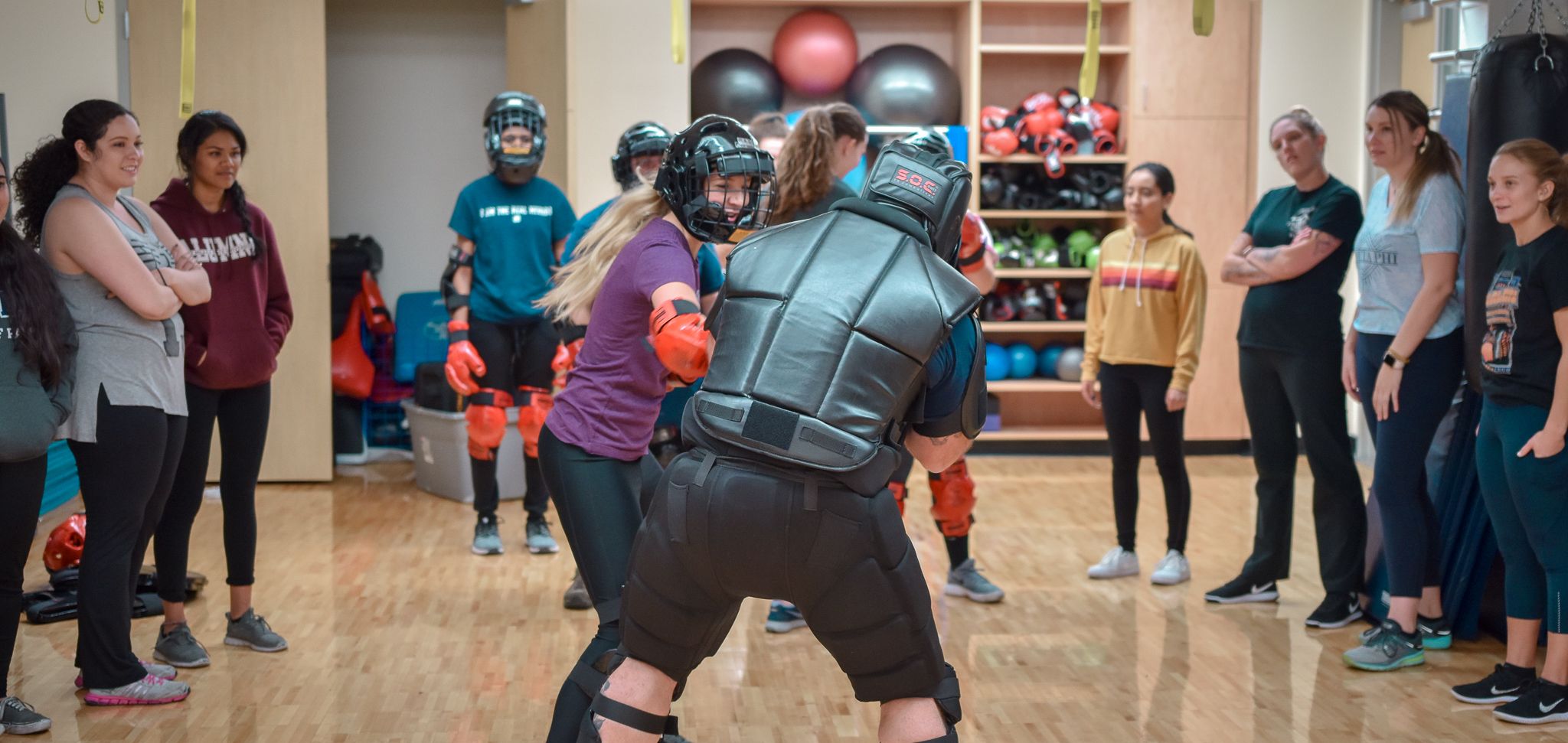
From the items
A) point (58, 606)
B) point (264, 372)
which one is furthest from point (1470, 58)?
point (58, 606)

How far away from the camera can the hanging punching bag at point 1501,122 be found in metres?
3.81

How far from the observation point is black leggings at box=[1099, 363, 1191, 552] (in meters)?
4.83

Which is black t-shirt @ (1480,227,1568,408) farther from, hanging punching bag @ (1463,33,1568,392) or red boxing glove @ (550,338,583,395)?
red boxing glove @ (550,338,583,395)

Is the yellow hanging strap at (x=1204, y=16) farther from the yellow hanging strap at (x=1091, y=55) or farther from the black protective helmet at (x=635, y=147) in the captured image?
the black protective helmet at (x=635, y=147)

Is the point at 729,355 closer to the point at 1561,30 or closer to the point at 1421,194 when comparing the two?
the point at 1421,194

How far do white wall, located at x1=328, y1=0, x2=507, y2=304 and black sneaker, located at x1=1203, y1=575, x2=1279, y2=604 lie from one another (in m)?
5.04

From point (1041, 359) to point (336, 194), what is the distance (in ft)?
14.0

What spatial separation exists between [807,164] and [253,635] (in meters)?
2.16

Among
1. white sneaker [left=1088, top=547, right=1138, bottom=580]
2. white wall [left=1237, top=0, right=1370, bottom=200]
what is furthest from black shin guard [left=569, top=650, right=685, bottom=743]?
white wall [left=1237, top=0, right=1370, bottom=200]

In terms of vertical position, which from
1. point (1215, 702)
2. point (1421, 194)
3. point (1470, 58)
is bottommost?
point (1215, 702)

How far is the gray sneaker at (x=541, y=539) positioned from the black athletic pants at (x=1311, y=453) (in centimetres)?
269

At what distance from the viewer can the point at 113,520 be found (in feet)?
11.2

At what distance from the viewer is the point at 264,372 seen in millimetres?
3916

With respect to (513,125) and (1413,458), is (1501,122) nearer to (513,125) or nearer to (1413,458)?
(1413,458)
